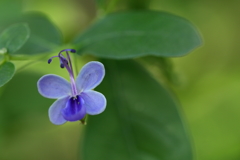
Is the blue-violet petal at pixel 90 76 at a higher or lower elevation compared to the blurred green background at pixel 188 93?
lower

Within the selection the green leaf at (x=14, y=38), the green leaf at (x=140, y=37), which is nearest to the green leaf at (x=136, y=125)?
the green leaf at (x=140, y=37)

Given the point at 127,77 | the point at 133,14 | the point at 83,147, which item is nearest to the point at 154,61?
the point at 127,77

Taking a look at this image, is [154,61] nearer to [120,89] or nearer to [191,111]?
[120,89]

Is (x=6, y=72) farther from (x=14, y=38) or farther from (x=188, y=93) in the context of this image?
A: (x=188, y=93)

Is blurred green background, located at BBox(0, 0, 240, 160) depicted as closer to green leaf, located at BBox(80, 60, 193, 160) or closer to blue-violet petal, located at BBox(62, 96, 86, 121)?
green leaf, located at BBox(80, 60, 193, 160)

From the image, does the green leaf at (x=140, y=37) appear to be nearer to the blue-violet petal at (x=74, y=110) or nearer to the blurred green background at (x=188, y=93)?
the blue-violet petal at (x=74, y=110)

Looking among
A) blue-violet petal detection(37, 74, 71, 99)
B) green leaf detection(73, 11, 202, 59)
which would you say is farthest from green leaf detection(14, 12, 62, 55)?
blue-violet petal detection(37, 74, 71, 99)

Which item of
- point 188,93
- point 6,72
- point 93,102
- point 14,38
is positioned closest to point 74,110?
point 93,102

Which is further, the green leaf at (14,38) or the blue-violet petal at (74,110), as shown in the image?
the green leaf at (14,38)
